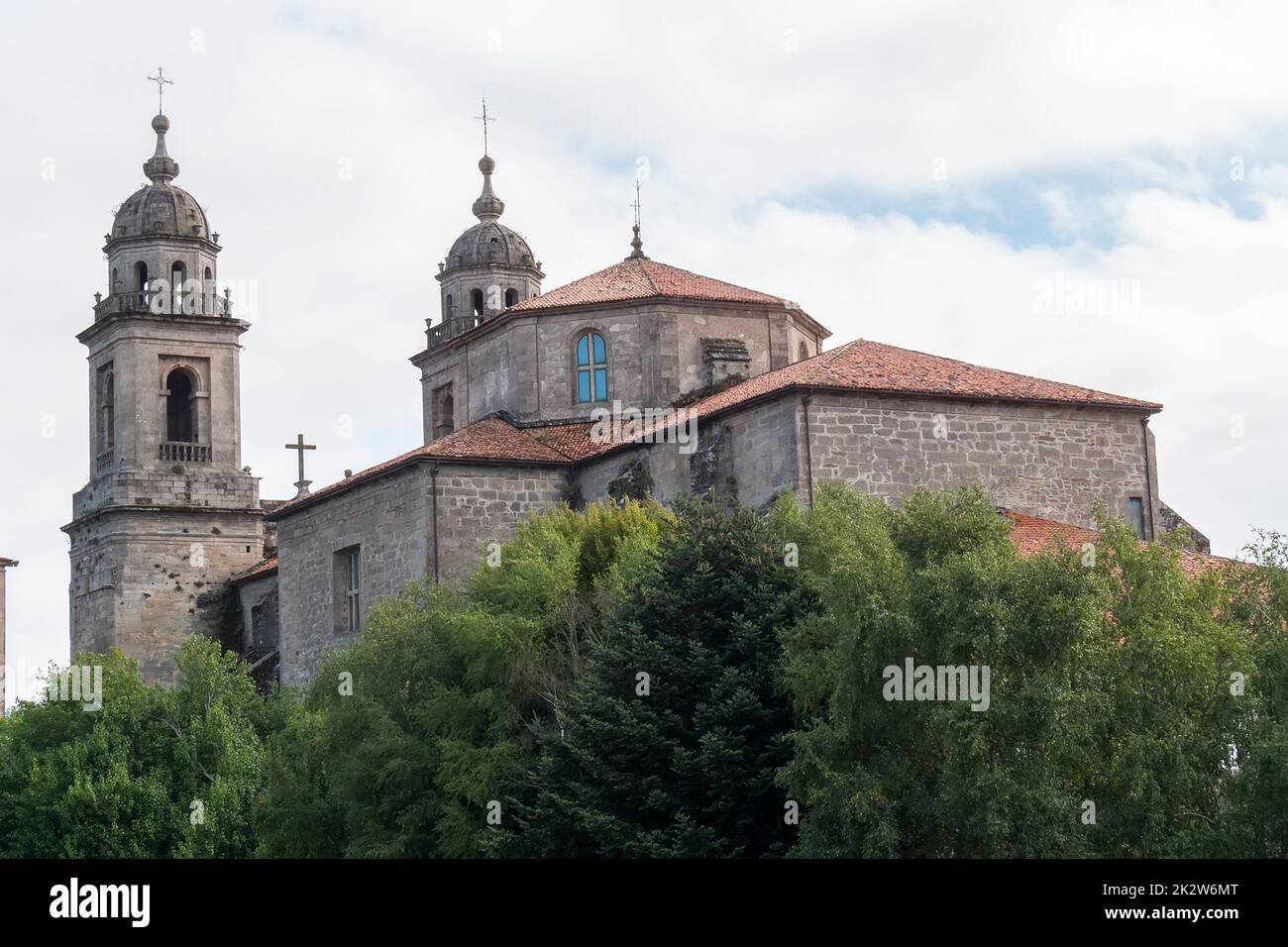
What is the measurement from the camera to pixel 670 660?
3177 centimetres

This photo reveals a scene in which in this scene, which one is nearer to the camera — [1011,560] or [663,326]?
[1011,560]

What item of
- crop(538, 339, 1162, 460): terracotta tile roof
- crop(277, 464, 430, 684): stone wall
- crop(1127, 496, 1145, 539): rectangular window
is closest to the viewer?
crop(538, 339, 1162, 460): terracotta tile roof

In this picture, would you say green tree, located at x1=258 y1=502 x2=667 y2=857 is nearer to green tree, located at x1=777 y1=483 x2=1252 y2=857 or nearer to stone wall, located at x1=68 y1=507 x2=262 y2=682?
green tree, located at x1=777 y1=483 x2=1252 y2=857

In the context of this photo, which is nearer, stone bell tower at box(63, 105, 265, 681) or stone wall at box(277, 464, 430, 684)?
stone wall at box(277, 464, 430, 684)

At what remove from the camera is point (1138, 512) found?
137 ft

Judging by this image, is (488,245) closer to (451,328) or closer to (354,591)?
(451,328)

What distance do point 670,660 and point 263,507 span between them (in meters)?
36.3

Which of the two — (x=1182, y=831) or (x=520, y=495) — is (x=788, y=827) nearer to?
(x=1182, y=831)

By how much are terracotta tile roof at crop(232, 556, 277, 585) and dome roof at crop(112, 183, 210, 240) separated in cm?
959

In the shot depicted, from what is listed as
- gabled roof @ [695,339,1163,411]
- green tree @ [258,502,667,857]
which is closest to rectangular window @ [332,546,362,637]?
green tree @ [258,502,667,857]

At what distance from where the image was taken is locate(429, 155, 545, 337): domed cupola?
213 ft

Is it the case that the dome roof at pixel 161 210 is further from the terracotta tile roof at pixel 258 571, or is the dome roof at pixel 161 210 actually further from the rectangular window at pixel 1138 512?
the rectangular window at pixel 1138 512

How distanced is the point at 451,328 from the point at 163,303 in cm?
826
